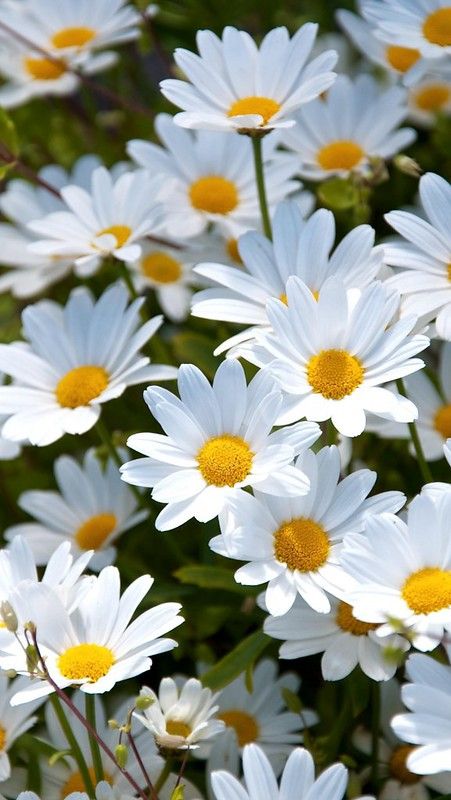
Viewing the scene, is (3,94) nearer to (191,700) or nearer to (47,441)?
(47,441)

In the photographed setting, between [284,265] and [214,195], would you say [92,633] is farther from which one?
[214,195]

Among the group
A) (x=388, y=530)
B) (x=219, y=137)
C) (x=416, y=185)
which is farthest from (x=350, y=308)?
(x=416, y=185)

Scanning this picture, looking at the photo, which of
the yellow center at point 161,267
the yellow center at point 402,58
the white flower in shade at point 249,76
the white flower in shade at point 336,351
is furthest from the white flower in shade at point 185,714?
the yellow center at point 402,58

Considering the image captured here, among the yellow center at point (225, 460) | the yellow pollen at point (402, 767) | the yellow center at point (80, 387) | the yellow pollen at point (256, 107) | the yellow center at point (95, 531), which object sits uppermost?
the yellow pollen at point (256, 107)

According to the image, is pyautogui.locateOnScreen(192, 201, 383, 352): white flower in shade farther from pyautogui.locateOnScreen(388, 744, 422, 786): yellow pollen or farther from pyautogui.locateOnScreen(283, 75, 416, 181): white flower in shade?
pyautogui.locateOnScreen(388, 744, 422, 786): yellow pollen

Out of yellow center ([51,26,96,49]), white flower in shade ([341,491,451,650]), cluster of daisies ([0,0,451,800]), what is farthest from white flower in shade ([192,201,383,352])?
yellow center ([51,26,96,49])

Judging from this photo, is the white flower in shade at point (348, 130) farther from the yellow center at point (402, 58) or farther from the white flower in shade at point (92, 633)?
the white flower in shade at point (92, 633)
